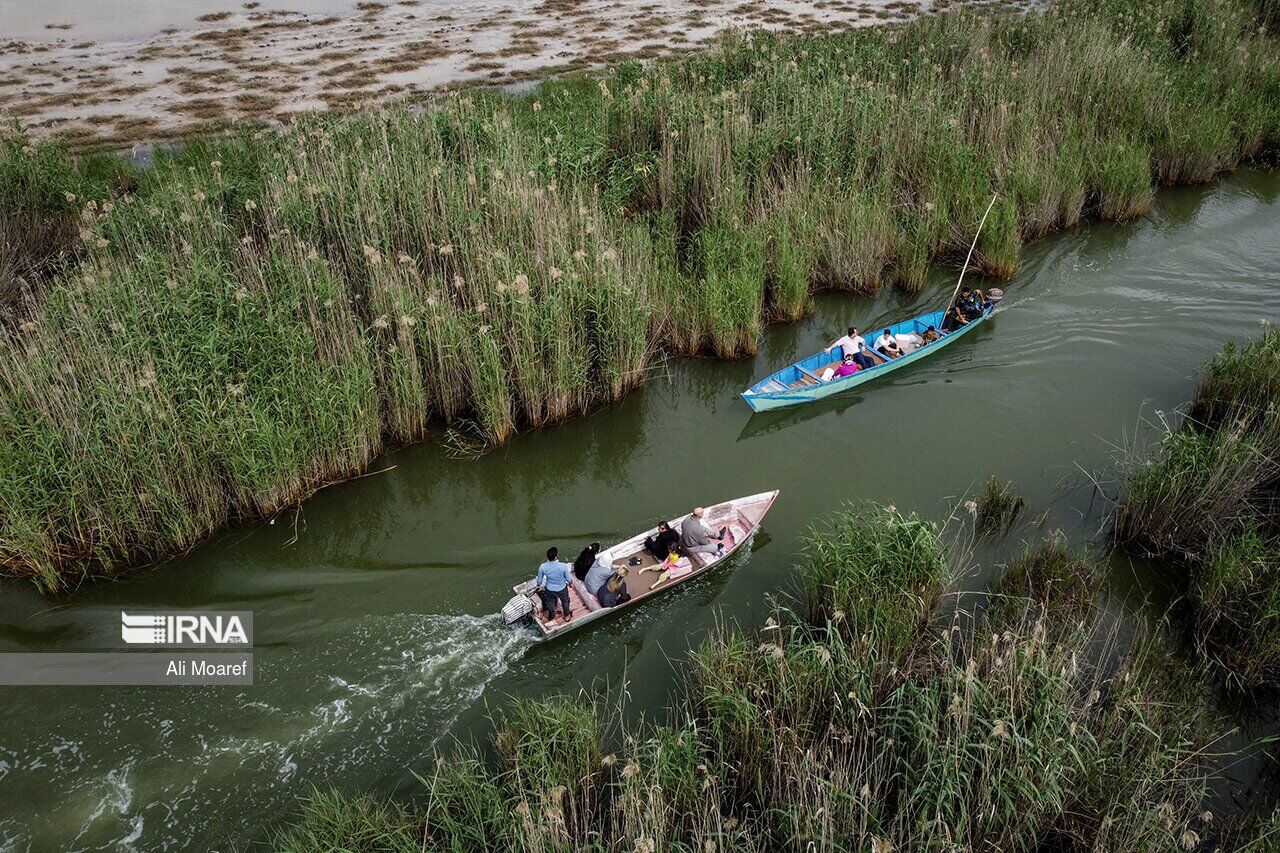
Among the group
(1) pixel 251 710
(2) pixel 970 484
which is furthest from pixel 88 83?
(2) pixel 970 484

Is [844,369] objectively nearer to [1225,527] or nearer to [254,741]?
[1225,527]

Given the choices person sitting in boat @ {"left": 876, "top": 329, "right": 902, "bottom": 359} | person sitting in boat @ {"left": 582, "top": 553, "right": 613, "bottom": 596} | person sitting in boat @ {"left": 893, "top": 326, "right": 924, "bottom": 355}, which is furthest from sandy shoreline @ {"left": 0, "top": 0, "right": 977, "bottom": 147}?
person sitting in boat @ {"left": 582, "top": 553, "right": 613, "bottom": 596}

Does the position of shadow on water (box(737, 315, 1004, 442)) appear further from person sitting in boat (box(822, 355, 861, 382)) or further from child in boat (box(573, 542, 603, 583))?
child in boat (box(573, 542, 603, 583))

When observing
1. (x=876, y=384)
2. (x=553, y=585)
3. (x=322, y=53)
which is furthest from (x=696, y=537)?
(x=322, y=53)

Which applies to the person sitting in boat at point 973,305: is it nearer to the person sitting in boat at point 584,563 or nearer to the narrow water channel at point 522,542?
the narrow water channel at point 522,542

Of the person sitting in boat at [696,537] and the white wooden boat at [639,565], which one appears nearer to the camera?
the white wooden boat at [639,565]

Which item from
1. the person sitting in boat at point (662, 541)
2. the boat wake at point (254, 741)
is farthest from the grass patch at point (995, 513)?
the boat wake at point (254, 741)
